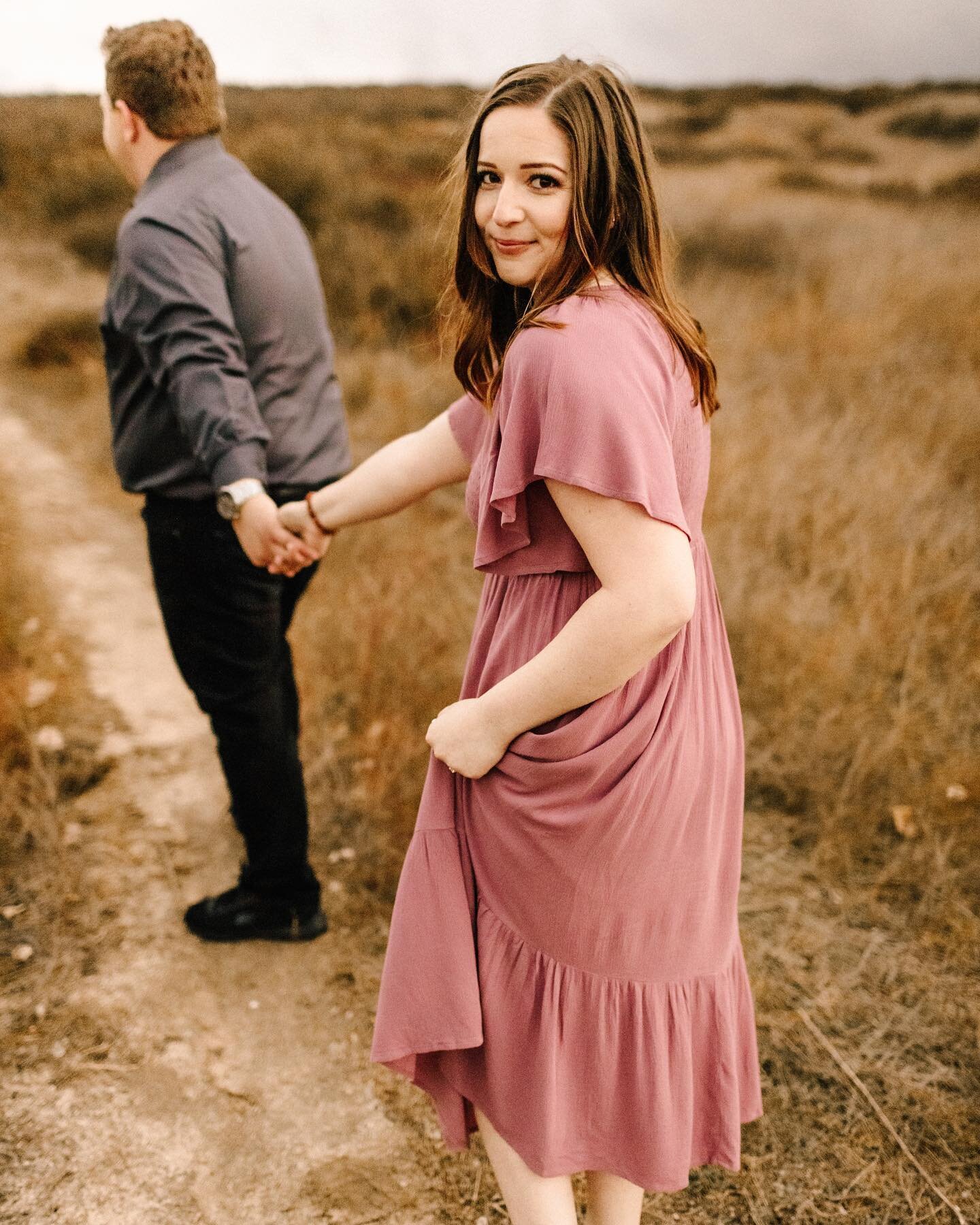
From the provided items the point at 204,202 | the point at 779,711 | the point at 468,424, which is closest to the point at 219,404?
the point at 204,202

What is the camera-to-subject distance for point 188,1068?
2.28 m

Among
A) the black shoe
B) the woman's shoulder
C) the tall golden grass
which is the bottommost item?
the black shoe

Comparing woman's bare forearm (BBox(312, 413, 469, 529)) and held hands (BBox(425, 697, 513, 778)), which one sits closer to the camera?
held hands (BBox(425, 697, 513, 778))

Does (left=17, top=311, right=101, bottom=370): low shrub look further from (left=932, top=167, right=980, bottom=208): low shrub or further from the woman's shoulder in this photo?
(left=932, top=167, right=980, bottom=208): low shrub

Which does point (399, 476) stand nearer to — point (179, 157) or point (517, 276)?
point (517, 276)

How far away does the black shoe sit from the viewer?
265 centimetres

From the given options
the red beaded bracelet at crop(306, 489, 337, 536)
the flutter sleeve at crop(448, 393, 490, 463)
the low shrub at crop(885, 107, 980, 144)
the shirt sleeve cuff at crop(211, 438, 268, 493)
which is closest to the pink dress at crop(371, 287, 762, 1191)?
the flutter sleeve at crop(448, 393, 490, 463)

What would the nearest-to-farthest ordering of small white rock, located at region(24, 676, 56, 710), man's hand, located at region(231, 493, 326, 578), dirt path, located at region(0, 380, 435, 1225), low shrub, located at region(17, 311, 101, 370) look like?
dirt path, located at region(0, 380, 435, 1225) → man's hand, located at region(231, 493, 326, 578) → small white rock, located at region(24, 676, 56, 710) → low shrub, located at region(17, 311, 101, 370)

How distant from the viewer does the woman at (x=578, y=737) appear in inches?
46.6

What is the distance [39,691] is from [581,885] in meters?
2.89

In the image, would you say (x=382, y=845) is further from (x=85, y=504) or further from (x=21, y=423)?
(x=21, y=423)

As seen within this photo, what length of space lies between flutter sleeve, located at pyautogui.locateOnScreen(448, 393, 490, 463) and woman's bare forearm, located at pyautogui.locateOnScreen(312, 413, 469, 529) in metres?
0.02

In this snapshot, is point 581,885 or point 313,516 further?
point 313,516

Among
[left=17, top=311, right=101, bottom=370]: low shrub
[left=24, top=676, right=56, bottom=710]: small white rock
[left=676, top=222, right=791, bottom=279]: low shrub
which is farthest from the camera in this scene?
[left=676, top=222, right=791, bottom=279]: low shrub
